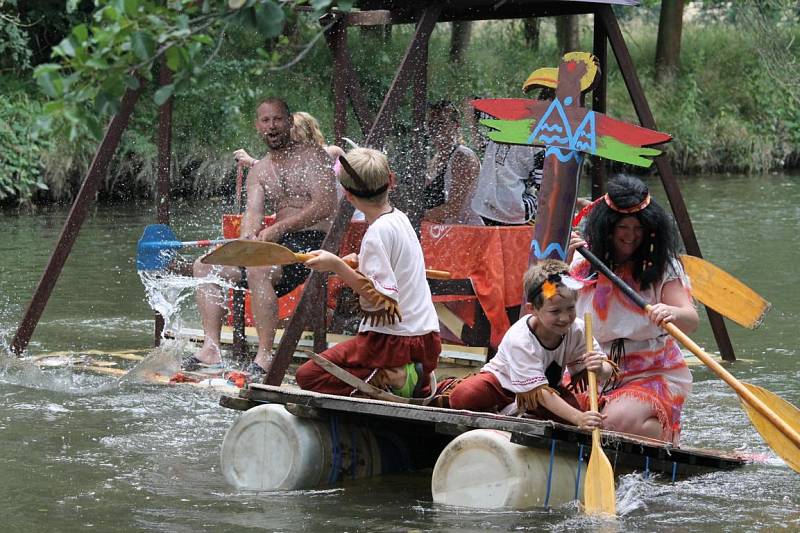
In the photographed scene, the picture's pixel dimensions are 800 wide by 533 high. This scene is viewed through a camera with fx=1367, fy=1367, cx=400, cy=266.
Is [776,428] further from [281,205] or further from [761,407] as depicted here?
[281,205]

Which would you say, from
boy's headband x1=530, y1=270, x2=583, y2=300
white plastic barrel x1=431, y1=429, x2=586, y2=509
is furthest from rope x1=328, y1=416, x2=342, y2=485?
boy's headband x1=530, y1=270, x2=583, y2=300

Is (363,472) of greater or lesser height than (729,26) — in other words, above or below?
below

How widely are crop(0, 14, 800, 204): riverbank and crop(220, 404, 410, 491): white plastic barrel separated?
32.6 ft

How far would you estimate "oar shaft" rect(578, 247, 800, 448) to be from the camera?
221 inches

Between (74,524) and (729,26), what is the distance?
96.5 ft

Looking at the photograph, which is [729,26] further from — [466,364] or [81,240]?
[466,364]

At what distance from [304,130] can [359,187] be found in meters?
2.79

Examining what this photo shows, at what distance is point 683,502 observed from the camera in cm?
Result: 586

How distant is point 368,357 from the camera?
6.05 metres

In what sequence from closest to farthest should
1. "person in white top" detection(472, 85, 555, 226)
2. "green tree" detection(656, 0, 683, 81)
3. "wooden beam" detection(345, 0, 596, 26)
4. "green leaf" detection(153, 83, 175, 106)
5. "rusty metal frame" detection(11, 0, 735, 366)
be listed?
"green leaf" detection(153, 83, 175, 106) < "rusty metal frame" detection(11, 0, 735, 366) < "wooden beam" detection(345, 0, 596, 26) < "person in white top" detection(472, 85, 555, 226) < "green tree" detection(656, 0, 683, 81)

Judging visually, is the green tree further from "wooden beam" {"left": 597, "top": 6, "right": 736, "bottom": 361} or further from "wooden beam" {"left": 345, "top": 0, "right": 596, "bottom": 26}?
"wooden beam" {"left": 597, "top": 6, "right": 736, "bottom": 361}

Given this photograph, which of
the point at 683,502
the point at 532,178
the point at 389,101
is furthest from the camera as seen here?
the point at 532,178

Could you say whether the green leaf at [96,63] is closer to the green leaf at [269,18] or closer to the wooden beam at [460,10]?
the green leaf at [269,18]

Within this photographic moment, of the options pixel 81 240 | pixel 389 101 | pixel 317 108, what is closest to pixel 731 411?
pixel 389 101
